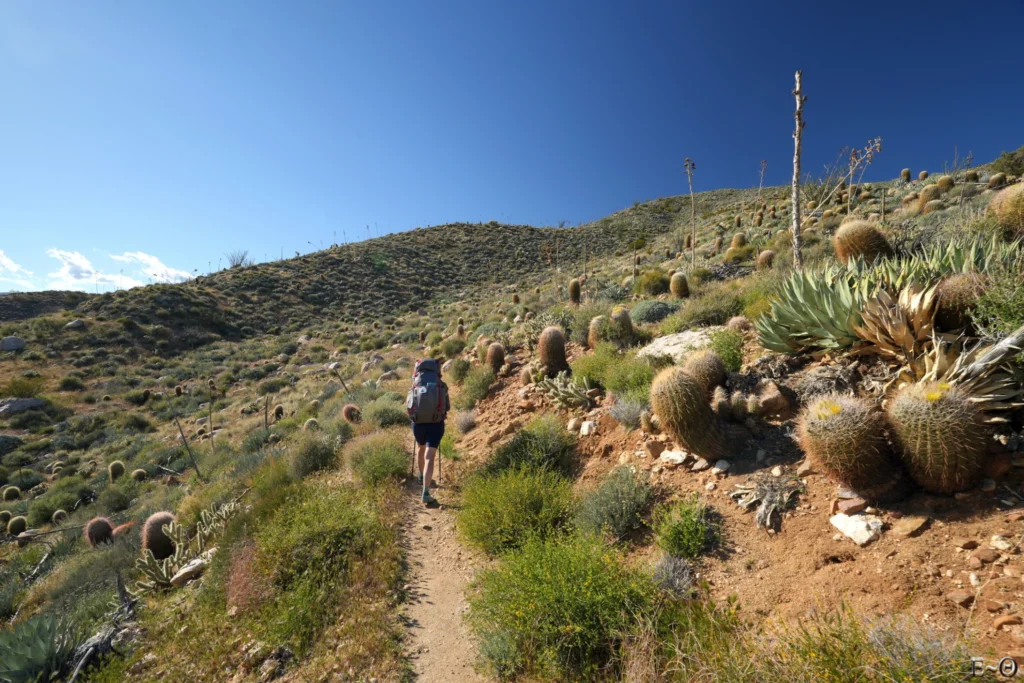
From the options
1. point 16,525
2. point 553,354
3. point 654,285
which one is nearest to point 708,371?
point 553,354

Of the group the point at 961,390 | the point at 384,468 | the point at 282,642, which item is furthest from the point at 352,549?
the point at 961,390

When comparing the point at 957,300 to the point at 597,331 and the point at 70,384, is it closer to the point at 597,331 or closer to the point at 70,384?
the point at 597,331

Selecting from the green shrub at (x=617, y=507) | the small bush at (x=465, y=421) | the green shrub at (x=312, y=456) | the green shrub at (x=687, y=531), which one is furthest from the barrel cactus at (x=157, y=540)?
the green shrub at (x=687, y=531)

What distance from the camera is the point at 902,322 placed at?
138 inches

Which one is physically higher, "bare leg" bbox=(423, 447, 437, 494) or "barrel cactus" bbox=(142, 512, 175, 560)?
"bare leg" bbox=(423, 447, 437, 494)

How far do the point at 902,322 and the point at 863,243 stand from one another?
11.9 ft

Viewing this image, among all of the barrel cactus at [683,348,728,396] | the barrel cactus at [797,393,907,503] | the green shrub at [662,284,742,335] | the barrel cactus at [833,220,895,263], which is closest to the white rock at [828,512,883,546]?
the barrel cactus at [797,393,907,503]

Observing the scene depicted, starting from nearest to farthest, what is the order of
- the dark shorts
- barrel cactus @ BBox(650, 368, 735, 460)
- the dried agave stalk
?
the dried agave stalk
barrel cactus @ BBox(650, 368, 735, 460)
the dark shorts

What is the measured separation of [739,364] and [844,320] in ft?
4.06

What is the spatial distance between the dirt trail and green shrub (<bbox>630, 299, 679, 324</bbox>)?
19.3 ft

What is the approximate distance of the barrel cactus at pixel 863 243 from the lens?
6203 millimetres

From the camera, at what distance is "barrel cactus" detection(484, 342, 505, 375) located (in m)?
9.09

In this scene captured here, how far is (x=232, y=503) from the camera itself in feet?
21.1

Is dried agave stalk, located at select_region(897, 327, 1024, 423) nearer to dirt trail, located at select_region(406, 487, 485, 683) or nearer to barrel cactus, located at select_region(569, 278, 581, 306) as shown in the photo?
dirt trail, located at select_region(406, 487, 485, 683)
